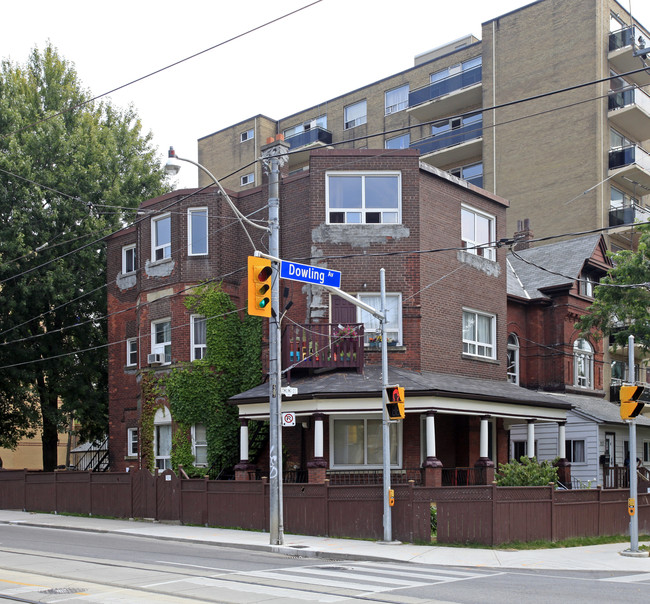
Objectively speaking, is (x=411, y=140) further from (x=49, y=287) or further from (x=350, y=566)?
(x=350, y=566)

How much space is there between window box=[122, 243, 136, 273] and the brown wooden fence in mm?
9370

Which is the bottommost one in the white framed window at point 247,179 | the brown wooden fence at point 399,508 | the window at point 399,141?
the brown wooden fence at point 399,508

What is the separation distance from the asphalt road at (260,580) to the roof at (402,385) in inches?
218

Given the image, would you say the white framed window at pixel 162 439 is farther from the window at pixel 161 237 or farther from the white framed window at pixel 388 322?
the white framed window at pixel 388 322

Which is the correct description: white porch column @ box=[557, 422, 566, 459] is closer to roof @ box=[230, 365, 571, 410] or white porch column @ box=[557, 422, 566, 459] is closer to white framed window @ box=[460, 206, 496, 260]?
roof @ box=[230, 365, 571, 410]

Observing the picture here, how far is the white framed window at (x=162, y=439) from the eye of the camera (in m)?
27.4

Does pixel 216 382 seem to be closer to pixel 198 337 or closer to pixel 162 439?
pixel 198 337

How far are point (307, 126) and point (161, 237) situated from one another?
101 feet

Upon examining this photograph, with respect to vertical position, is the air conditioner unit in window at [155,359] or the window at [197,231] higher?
the window at [197,231]

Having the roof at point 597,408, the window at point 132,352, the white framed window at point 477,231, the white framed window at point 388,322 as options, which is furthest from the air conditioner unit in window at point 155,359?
the roof at point 597,408

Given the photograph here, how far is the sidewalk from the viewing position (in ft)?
52.7

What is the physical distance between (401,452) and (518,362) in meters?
10.9

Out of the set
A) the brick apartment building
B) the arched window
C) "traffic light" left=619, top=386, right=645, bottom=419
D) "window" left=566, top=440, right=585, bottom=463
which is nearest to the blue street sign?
the brick apartment building

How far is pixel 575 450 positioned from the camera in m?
32.0
